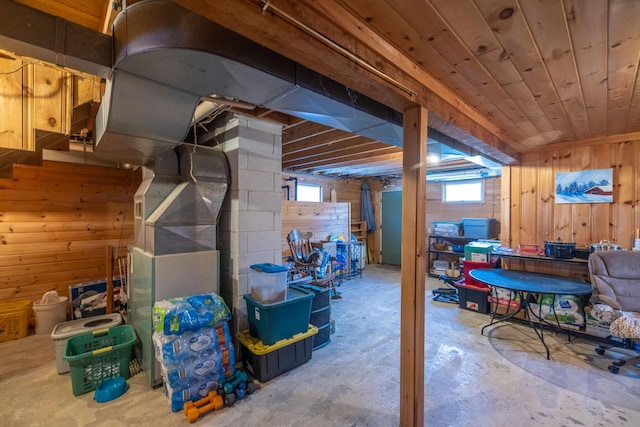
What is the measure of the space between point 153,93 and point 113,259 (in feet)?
9.92

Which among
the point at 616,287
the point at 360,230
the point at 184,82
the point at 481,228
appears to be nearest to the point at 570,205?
the point at 616,287

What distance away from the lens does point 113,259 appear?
11.6ft

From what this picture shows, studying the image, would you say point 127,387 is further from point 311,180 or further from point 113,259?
point 311,180

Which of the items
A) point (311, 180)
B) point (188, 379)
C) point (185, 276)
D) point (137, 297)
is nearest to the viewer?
point (188, 379)

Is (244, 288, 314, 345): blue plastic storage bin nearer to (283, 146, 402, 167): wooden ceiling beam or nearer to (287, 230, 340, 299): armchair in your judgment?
(287, 230, 340, 299): armchair

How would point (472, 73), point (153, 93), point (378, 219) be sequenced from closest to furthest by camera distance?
1. point (153, 93)
2. point (472, 73)
3. point (378, 219)

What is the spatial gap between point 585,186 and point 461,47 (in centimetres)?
304

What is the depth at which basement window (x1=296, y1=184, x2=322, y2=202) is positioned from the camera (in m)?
6.31

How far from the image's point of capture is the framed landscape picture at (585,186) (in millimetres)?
3059

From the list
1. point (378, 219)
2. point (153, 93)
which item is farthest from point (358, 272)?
point (153, 93)

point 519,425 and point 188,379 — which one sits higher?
point 188,379

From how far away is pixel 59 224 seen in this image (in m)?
3.44

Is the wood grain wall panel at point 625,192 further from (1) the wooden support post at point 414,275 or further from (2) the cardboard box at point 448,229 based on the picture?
(1) the wooden support post at point 414,275

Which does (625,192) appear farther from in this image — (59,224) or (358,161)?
(59,224)
